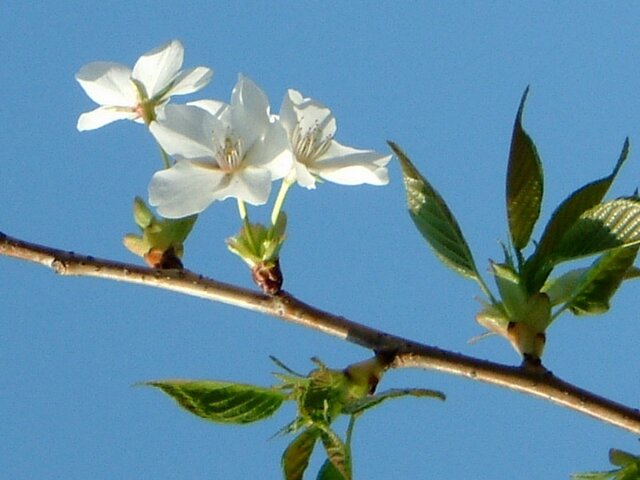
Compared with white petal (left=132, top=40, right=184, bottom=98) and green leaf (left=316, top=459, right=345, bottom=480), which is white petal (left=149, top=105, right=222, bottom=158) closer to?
white petal (left=132, top=40, right=184, bottom=98)

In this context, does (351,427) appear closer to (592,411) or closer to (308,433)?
(308,433)

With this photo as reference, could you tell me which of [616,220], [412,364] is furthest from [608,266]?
[412,364]

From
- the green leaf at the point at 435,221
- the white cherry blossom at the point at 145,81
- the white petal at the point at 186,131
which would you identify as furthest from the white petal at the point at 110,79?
the green leaf at the point at 435,221

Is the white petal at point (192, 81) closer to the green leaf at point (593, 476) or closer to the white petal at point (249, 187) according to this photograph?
the white petal at point (249, 187)

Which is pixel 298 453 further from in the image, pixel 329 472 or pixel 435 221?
pixel 435 221

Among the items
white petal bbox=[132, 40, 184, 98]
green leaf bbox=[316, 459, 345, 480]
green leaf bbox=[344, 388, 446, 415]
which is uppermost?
white petal bbox=[132, 40, 184, 98]

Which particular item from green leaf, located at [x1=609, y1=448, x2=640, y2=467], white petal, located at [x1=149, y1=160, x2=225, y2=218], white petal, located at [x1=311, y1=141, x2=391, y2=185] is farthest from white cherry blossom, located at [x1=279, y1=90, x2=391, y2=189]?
green leaf, located at [x1=609, y1=448, x2=640, y2=467]

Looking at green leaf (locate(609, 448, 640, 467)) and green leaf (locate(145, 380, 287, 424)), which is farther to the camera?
green leaf (locate(609, 448, 640, 467))
